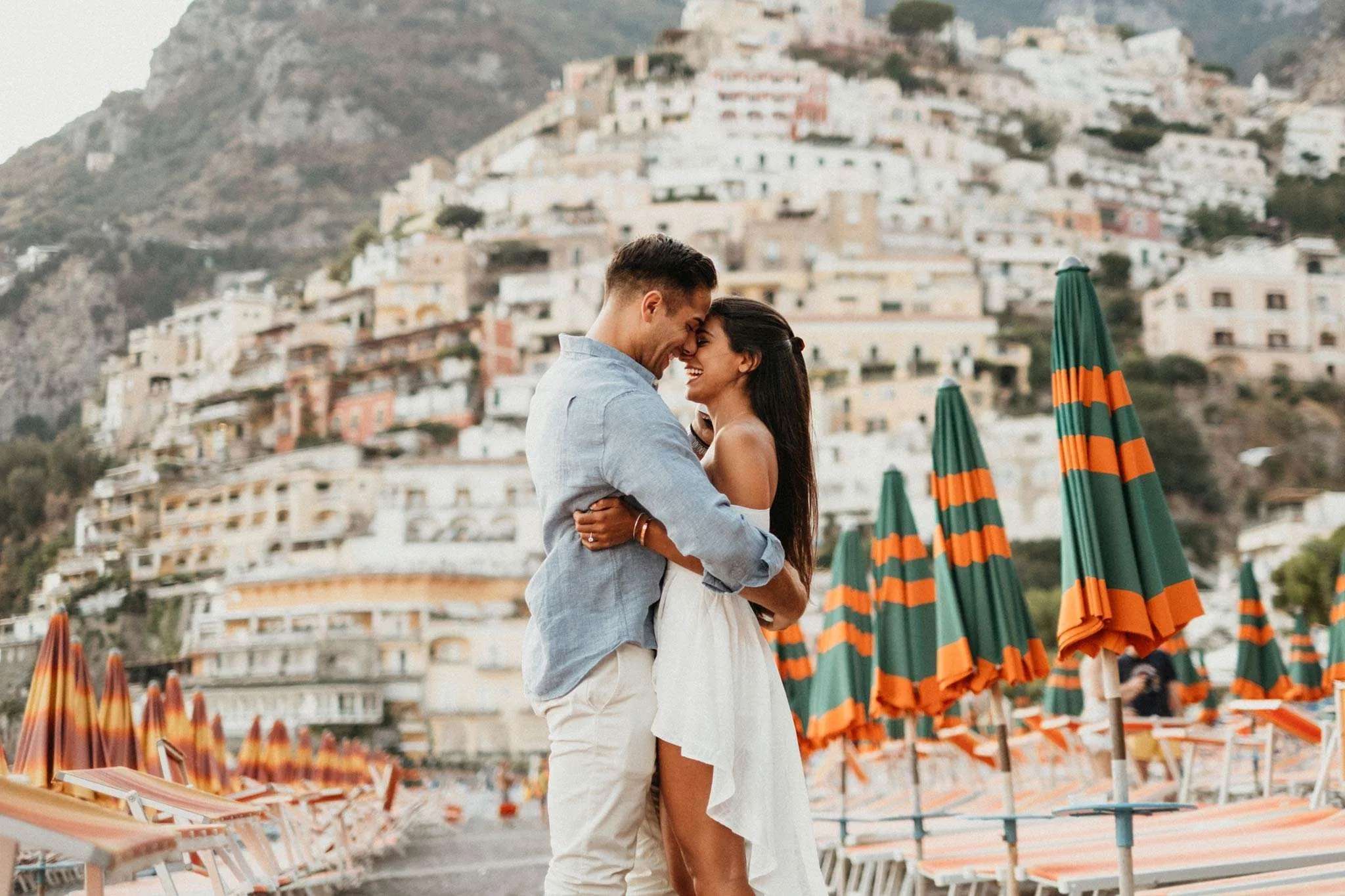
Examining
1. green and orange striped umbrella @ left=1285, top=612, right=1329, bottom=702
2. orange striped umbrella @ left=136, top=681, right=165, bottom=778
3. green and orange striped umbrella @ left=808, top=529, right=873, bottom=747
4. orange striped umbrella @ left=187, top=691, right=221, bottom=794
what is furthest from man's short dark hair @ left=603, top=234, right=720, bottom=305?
green and orange striped umbrella @ left=1285, top=612, right=1329, bottom=702

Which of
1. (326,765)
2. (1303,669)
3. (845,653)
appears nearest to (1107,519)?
(845,653)

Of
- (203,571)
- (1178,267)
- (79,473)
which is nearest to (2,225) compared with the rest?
(79,473)

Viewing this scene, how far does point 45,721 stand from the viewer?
20.7 feet

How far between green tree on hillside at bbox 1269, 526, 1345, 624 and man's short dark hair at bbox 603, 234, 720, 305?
1319 inches

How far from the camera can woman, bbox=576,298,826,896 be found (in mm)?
2689

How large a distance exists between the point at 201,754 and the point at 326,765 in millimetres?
8655

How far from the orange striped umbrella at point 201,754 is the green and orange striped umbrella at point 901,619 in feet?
11.4

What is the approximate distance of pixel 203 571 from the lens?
67.6 m

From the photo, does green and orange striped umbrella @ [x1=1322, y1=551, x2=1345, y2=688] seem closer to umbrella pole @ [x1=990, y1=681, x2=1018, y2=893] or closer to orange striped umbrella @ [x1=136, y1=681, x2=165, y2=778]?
umbrella pole @ [x1=990, y1=681, x2=1018, y2=893]

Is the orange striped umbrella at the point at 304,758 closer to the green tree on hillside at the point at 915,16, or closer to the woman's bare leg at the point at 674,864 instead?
the woman's bare leg at the point at 674,864

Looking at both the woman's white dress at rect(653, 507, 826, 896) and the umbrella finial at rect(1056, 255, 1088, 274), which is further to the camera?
the umbrella finial at rect(1056, 255, 1088, 274)

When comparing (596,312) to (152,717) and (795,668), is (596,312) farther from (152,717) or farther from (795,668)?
(152,717)

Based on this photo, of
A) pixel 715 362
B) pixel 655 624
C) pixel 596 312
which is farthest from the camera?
pixel 596 312

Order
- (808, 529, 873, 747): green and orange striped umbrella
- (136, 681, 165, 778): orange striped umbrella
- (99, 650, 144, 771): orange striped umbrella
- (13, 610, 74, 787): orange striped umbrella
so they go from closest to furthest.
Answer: (13, 610, 74, 787): orange striped umbrella
(99, 650, 144, 771): orange striped umbrella
(808, 529, 873, 747): green and orange striped umbrella
(136, 681, 165, 778): orange striped umbrella
